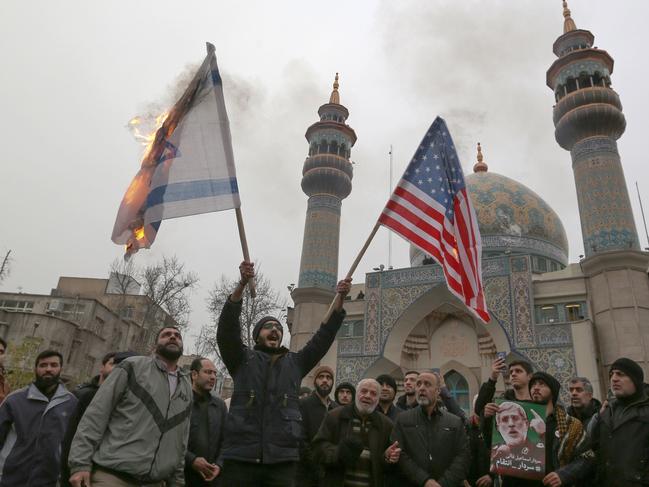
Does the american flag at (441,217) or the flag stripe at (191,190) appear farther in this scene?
the american flag at (441,217)

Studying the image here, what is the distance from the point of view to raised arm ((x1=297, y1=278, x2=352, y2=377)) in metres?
4.02

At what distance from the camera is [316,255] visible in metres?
21.4

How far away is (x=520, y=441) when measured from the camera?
383 centimetres

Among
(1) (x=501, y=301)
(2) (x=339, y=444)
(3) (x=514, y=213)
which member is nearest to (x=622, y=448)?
(2) (x=339, y=444)

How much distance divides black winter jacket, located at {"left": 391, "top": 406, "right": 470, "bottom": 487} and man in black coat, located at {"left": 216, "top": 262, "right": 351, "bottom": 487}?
1.00 m

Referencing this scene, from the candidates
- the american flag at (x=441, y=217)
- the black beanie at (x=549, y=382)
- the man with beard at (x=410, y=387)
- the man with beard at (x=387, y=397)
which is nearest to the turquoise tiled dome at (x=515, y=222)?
the man with beard at (x=410, y=387)

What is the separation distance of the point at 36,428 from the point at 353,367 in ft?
49.8

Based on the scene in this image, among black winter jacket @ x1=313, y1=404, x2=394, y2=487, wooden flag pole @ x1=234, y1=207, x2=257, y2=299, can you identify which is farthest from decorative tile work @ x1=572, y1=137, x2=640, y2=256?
wooden flag pole @ x1=234, y1=207, x2=257, y2=299

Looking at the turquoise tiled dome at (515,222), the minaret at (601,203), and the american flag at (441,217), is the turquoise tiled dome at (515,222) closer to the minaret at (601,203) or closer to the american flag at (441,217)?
the minaret at (601,203)

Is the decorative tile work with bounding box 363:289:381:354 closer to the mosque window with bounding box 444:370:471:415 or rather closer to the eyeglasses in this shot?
the mosque window with bounding box 444:370:471:415

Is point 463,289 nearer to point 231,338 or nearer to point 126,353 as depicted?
point 231,338

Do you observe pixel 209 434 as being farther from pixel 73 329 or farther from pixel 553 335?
pixel 73 329

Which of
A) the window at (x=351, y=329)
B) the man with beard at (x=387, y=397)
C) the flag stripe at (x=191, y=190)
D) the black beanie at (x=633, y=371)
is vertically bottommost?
the man with beard at (x=387, y=397)

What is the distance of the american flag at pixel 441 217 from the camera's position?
5.20 meters
